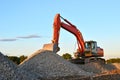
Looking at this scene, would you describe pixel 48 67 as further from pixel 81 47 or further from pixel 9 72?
pixel 81 47

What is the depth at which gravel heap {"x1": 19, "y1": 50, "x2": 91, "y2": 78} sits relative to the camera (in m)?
19.1

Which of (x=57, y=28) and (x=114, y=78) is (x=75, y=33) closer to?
(x=57, y=28)

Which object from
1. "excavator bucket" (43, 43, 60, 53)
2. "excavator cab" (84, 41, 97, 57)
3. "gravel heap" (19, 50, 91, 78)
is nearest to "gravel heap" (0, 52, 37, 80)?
"gravel heap" (19, 50, 91, 78)

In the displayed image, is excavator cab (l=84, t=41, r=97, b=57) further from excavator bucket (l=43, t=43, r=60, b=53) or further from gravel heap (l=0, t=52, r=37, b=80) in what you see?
gravel heap (l=0, t=52, r=37, b=80)

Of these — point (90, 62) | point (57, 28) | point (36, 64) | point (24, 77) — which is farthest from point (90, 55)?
point (24, 77)

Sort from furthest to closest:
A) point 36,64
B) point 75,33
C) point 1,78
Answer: point 75,33 < point 36,64 < point 1,78

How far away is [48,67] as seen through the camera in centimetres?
2011

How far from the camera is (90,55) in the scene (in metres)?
28.2

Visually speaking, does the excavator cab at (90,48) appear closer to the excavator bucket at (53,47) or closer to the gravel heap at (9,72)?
the excavator bucket at (53,47)

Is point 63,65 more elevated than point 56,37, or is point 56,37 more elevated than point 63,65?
point 56,37

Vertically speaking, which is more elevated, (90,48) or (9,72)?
(90,48)

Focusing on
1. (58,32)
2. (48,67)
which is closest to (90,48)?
(58,32)

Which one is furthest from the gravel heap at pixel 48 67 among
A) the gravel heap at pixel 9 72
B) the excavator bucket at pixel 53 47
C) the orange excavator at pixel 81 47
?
the gravel heap at pixel 9 72

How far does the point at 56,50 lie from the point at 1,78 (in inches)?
445
